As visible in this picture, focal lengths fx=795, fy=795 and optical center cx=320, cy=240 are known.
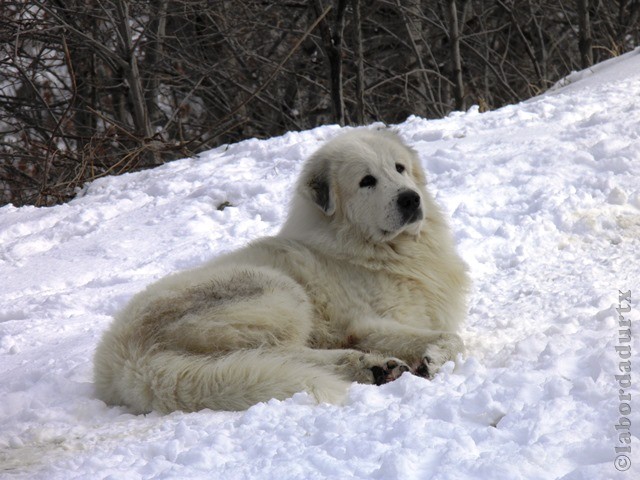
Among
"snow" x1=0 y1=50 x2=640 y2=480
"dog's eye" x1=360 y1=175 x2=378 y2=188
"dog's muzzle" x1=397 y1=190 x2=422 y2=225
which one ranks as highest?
"dog's eye" x1=360 y1=175 x2=378 y2=188

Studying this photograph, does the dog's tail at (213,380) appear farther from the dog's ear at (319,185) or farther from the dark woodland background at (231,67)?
the dark woodland background at (231,67)

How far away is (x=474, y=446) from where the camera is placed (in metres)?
2.88

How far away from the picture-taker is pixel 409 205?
15.7 feet

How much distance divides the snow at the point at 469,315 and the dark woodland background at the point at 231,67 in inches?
69.4

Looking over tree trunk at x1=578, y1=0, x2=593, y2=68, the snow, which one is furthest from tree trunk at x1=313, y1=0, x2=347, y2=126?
tree trunk at x1=578, y1=0, x2=593, y2=68

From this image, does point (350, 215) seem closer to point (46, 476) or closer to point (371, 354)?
point (371, 354)

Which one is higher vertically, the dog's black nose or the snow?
the dog's black nose

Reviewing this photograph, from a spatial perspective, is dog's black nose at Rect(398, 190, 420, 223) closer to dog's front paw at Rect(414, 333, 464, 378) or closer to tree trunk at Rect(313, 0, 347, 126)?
dog's front paw at Rect(414, 333, 464, 378)

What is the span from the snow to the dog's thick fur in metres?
0.19

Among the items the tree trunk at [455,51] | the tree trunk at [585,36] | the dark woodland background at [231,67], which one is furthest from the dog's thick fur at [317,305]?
the tree trunk at [585,36]

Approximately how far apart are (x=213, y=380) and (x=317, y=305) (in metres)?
1.03

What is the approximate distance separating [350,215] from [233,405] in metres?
1.66

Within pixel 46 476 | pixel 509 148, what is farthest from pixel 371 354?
pixel 509 148

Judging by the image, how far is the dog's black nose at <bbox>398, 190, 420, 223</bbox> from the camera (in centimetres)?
477
